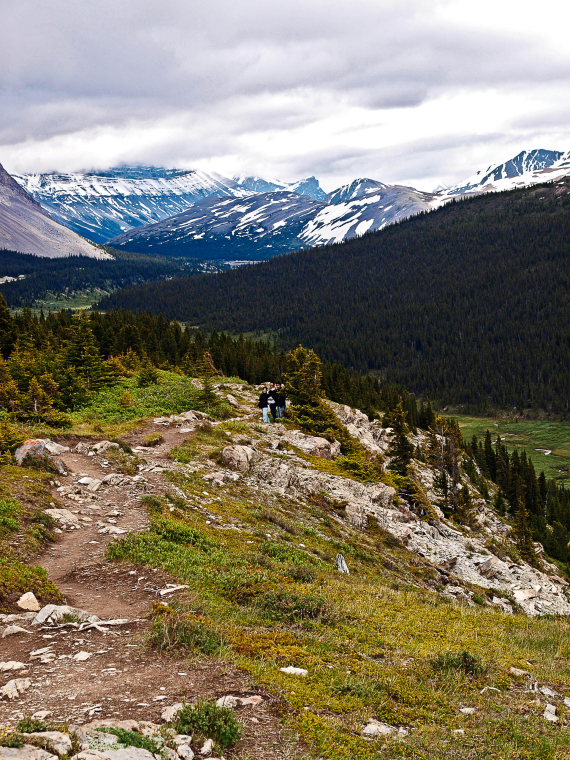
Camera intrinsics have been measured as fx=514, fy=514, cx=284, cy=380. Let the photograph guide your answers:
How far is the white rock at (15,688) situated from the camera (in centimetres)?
729

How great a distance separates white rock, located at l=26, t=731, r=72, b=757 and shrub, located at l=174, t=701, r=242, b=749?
1.36m

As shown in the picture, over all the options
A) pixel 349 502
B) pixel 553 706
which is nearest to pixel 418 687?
pixel 553 706

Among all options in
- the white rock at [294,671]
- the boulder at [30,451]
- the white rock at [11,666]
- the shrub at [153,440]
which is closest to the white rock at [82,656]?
the white rock at [11,666]

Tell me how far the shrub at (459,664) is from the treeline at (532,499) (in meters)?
52.5

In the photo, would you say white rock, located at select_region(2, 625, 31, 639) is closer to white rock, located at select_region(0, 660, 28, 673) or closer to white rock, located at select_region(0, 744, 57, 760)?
white rock, located at select_region(0, 660, 28, 673)

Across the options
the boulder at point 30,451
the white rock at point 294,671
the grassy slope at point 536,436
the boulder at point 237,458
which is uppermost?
the boulder at point 30,451

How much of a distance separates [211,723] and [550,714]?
229 inches

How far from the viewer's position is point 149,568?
42.4 ft

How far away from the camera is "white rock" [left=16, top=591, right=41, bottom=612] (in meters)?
10.5

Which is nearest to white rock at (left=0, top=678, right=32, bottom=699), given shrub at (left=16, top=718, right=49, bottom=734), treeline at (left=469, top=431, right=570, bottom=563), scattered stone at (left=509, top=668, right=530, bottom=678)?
shrub at (left=16, top=718, right=49, bottom=734)

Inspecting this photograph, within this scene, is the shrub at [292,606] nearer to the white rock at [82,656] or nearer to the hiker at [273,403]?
the white rock at [82,656]

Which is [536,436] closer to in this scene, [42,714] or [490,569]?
[490,569]

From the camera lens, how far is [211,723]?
261 inches

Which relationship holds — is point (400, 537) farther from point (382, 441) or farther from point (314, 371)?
point (382, 441)
